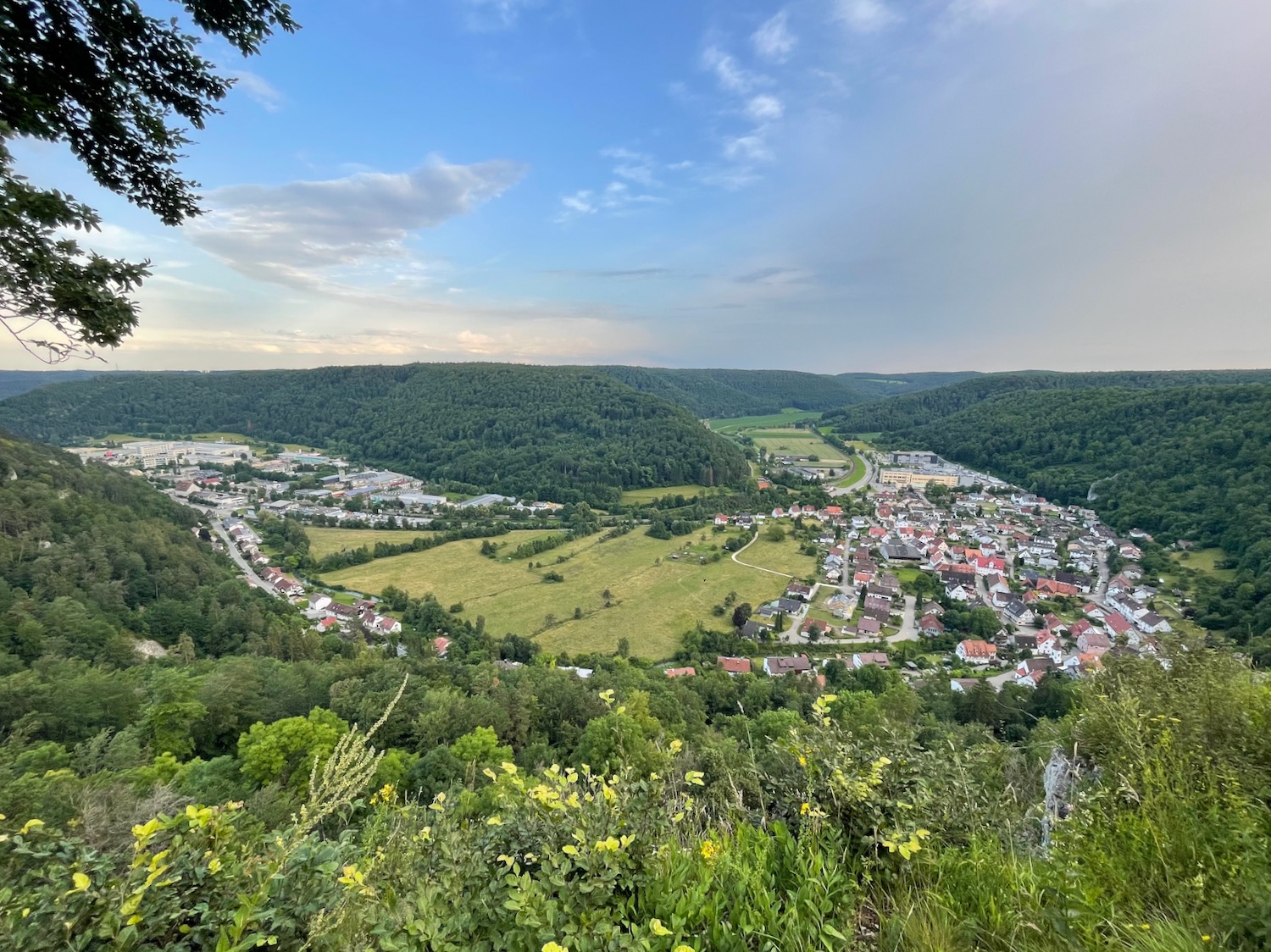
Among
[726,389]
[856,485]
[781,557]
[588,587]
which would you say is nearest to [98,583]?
[588,587]

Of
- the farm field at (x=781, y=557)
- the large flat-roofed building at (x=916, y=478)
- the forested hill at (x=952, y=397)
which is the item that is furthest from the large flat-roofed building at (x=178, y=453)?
the forested hill at (x=952, y=397)

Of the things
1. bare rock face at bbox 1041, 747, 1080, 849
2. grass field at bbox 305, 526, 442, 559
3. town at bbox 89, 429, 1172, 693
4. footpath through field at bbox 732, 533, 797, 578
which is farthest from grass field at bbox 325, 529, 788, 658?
bare rock face at bbox 1041, 747, 1080, 849

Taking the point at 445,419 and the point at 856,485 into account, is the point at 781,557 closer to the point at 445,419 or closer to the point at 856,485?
the point at 856,485

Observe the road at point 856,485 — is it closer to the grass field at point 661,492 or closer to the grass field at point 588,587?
the grass field at point 661,492

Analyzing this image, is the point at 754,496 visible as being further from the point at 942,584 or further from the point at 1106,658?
the point at 1106,658

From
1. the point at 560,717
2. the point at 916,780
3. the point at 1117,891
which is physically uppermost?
the point at 1117,891

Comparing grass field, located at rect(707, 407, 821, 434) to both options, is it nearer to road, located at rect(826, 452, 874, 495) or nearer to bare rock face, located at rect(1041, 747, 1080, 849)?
road, located at rect(826, 452, 874, 495)

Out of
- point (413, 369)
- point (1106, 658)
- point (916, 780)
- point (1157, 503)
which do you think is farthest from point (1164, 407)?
point (413, 369)
